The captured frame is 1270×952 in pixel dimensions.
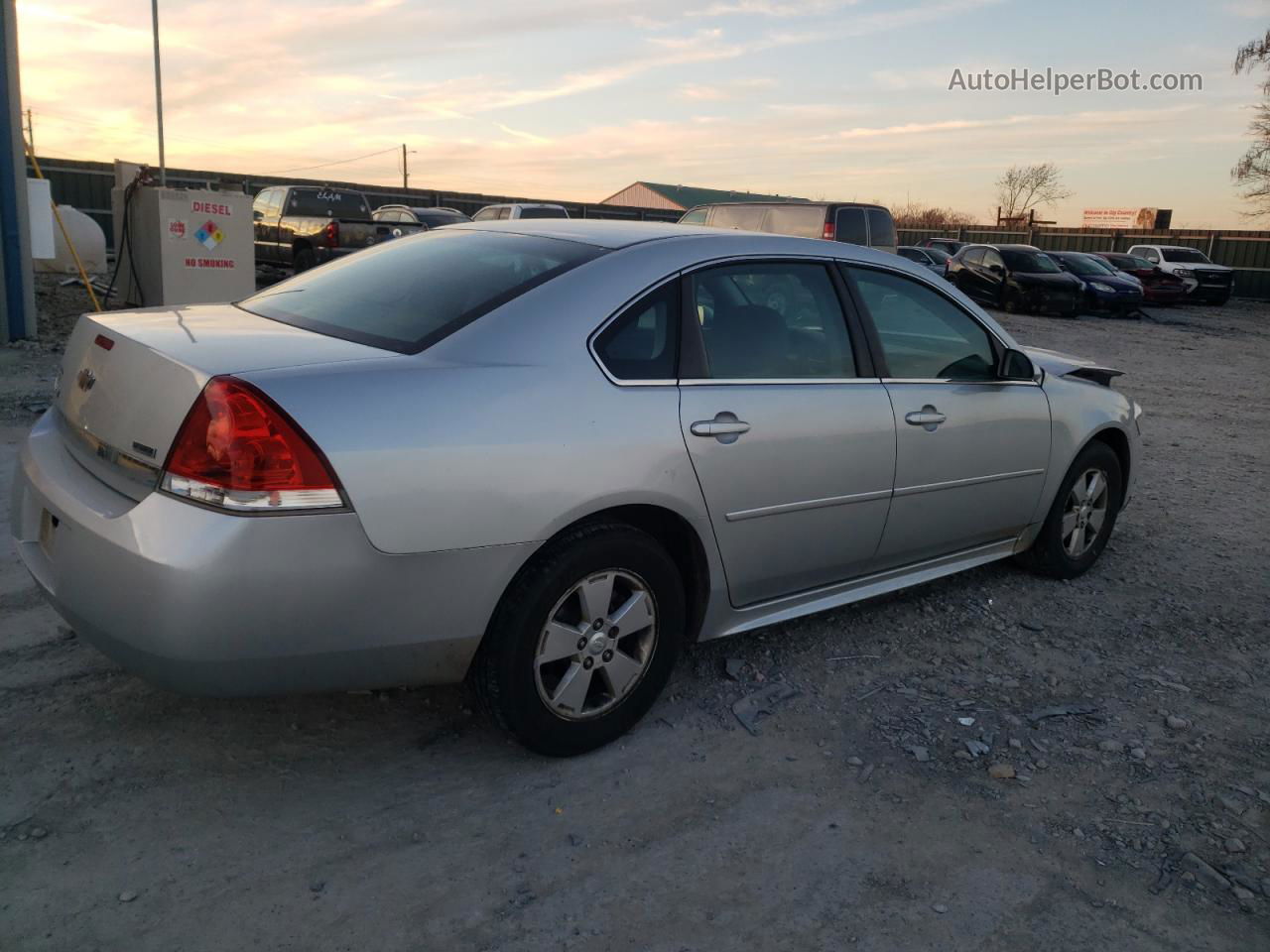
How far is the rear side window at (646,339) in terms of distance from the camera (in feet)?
10.1

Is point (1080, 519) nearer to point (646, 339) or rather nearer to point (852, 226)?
point (646, 339)

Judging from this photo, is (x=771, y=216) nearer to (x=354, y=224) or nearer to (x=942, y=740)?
(x=354, y=224)

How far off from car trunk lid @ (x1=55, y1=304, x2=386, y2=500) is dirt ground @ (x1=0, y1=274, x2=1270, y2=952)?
905mm

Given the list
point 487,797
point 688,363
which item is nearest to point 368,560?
point 487,797

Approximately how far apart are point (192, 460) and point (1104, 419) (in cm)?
417

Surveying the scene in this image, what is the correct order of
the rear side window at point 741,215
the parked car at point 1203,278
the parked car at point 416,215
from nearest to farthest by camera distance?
the rear side window at point 741,215 < the parked car at point 416,215 < the parked car at point 1203,278

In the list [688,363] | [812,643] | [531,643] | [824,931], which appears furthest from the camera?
[812,643]

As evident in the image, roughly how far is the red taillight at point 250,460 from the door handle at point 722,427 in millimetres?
1173

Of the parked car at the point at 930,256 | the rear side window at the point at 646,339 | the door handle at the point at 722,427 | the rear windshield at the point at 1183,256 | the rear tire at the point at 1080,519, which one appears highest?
the rear windshield at the point at 1183,256

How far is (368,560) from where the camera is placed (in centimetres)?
254

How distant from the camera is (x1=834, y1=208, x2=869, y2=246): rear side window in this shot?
46.8 ft

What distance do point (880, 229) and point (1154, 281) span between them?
686 inches

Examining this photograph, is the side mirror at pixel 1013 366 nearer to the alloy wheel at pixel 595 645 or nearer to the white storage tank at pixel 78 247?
the alloy wheel at pixel 595 645

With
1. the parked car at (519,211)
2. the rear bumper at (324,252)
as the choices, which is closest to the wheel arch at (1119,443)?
the rear bumper at (324,252)
